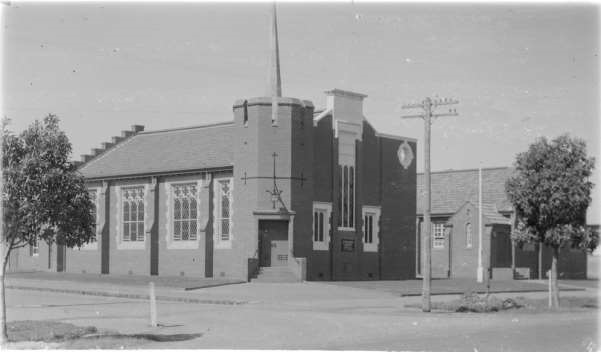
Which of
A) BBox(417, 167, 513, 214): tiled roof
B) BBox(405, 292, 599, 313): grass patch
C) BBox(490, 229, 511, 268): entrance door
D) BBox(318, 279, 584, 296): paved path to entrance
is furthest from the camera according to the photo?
BBox(417, 167, 513, 214): tiled roof

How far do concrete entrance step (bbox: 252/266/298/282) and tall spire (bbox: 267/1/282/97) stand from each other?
8.95 metres

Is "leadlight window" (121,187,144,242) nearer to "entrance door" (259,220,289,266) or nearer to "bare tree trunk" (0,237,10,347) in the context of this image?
"entrance door" (259,220,289,266)

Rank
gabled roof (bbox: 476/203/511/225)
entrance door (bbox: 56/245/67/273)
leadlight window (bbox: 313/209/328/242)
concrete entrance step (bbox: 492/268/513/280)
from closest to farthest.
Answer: leadlight window (bbox: 313/209/328/242) → entrance door (bbox: 56/245/67/273) → concrete entrance step (bbox: 492/268/513/280) → gabled roof (bbox: 476/203/511/225)

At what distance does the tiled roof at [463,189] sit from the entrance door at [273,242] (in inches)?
735

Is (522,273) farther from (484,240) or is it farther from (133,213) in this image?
(133,213)

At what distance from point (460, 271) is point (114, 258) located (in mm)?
22286

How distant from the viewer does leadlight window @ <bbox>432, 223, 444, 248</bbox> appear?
62569mm

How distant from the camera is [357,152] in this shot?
51.4m

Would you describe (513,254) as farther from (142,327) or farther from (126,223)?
(142,327)

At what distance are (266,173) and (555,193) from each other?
17.5 m

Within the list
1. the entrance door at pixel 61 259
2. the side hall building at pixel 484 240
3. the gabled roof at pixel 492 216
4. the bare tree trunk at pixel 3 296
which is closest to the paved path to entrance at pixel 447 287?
the side hall building at pixel 484 240

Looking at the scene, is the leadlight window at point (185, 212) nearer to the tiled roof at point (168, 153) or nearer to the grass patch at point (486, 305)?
the tiled roof at point (168, 153)

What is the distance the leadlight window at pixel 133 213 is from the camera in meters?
52.8

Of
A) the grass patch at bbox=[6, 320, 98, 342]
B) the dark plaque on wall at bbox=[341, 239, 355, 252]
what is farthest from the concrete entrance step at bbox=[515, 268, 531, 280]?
the grass patch at bbox=[6, 320, 98, 342]
